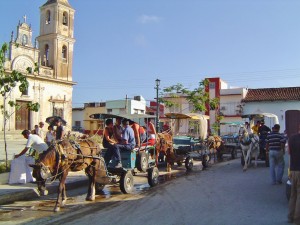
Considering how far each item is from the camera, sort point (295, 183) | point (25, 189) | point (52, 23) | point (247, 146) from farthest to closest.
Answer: point (52, 23), point (247, 146), point (25, 189), point (295, 183)

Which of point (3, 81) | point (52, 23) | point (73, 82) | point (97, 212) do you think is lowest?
point (97, 212)

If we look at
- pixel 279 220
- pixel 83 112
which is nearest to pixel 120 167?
pixel 279 220

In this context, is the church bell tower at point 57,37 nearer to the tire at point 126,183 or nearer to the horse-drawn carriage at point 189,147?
the horse-drawn carriage at point 189,147

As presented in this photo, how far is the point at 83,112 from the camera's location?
58.7 m

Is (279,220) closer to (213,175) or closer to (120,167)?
(120,167)

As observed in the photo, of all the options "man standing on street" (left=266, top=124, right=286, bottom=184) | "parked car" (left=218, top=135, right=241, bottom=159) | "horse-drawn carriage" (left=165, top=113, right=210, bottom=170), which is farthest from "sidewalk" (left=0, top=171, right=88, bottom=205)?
"parked car" (left=218, top=135, right=241, bottom=159)

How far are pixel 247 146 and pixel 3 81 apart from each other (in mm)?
9873

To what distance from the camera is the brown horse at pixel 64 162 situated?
24.5 feet

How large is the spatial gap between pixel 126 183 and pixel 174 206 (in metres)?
1.99

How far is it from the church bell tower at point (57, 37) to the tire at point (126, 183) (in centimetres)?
3153

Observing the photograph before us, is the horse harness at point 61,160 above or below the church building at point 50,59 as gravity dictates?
below

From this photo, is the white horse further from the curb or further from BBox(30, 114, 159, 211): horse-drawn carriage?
the curb

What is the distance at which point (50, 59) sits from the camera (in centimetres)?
3994

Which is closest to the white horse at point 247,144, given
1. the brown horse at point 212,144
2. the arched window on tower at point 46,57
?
the brown horse at point 212,144
